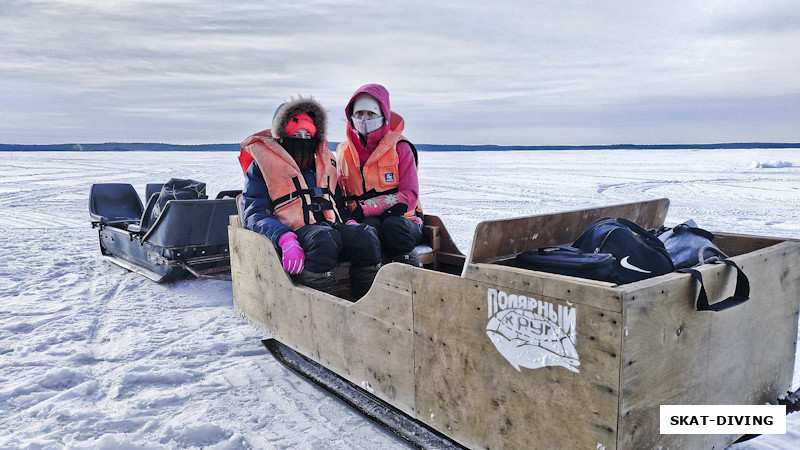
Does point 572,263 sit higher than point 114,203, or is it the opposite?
point 572,263

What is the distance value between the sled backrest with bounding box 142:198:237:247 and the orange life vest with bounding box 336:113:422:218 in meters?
1.73

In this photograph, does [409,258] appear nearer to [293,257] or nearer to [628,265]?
[293,257]

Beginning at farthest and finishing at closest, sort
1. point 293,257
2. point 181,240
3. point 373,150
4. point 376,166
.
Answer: point 181,240 → point 373,150 → point 376,166 → point 293,257

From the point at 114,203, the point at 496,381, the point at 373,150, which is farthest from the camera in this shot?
the point at 114,203

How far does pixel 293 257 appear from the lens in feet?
9.21

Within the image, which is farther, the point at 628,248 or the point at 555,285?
the point at 628,248

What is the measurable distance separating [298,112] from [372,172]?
0.64 m

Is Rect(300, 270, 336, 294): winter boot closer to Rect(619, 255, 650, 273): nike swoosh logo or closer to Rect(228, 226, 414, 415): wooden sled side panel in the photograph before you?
Rect(228, 226, 414, 415): wooden sled side panel

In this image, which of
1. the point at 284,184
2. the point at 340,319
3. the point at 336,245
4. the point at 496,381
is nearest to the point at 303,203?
the point at 284,184

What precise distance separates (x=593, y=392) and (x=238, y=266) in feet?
8.29

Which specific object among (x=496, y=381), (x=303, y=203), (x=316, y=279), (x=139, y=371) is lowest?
(x=139, y=371)

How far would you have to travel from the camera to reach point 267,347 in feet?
11.0

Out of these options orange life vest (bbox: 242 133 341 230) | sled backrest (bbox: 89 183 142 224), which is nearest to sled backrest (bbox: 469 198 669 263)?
orange life vest (bbox: 242 133 341 230)

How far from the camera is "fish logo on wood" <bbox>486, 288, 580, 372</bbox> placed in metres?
1.56
